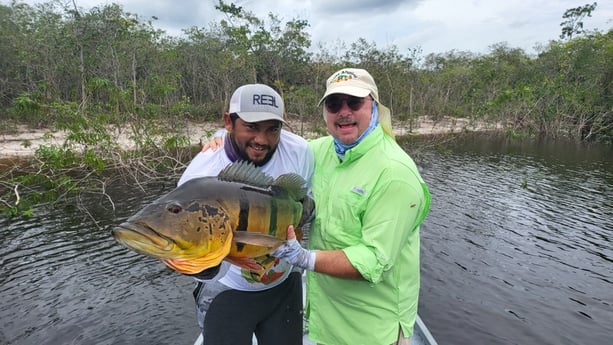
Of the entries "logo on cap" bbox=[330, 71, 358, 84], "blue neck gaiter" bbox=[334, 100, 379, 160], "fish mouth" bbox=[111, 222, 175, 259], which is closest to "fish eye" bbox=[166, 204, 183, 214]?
"fish mouth" bbox=[111, 222, 175, 259]

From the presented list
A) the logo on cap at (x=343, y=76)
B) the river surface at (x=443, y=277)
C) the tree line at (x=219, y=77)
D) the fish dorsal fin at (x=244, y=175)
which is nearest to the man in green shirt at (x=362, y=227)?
the logo on cap at (x=343, y=76)

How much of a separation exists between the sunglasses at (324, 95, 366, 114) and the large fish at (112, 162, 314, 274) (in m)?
0.52

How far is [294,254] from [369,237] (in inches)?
17.1

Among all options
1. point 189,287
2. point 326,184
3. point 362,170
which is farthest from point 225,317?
point 189,287

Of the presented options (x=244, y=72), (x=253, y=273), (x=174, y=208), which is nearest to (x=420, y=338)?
(x=253, y=273)

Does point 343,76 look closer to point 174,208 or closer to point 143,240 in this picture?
point 174,208

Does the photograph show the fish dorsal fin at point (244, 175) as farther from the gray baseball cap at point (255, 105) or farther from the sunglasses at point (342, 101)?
the sunglasses at point (342, 101)

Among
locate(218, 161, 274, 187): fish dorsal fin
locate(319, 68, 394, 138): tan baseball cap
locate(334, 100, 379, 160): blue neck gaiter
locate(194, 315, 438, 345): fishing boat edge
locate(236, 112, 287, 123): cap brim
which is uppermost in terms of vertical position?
locate(319, 68, 394, 138): tan baseball cap

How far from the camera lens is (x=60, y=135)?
2397 centimetres

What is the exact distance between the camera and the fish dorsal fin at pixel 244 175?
2.20m

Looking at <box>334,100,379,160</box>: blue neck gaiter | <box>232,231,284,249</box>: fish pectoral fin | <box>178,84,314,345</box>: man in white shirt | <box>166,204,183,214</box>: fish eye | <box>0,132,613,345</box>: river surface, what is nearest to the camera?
<box>166,204,183,214</box>: fish eye

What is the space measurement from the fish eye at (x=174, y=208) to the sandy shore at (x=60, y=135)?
13.4 m

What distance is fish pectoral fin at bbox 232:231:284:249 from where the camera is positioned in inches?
76.8

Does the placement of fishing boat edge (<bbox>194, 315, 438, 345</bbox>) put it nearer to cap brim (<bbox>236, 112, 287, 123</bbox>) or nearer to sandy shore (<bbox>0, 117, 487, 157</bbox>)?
cap brim (<bbox>236, 112, 287, 123</bbox>)
